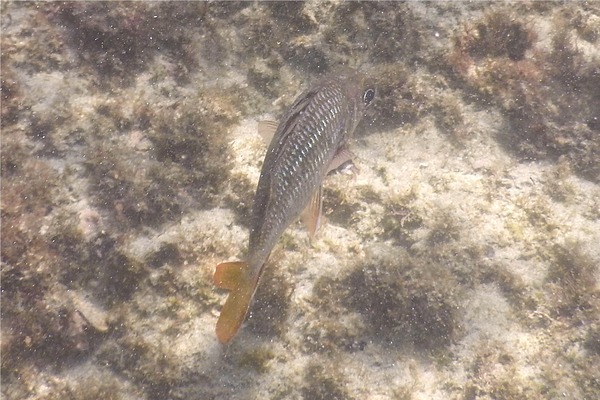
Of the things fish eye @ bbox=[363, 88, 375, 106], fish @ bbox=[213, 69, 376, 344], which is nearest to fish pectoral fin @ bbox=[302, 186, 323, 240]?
fish @ bbox=[213, 69, 376, 344]

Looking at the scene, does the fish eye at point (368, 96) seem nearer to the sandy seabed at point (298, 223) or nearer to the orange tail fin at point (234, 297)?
the sandy seabed at point (298, 223)

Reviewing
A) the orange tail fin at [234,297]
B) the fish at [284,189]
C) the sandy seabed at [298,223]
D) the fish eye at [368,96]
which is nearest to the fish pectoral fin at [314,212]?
the fish at [284,189]

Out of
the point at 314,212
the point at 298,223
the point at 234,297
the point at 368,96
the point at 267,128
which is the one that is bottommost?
the point at 298,223

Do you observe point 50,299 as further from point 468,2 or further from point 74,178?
point 468,2

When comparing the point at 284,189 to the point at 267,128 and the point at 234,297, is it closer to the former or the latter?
the point at 234,297

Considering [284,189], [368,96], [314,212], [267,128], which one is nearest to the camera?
[284,189]

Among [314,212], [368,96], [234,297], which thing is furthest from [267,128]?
[234,297]

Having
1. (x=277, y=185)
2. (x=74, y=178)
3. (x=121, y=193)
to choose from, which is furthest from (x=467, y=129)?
(x=74, y=178)
